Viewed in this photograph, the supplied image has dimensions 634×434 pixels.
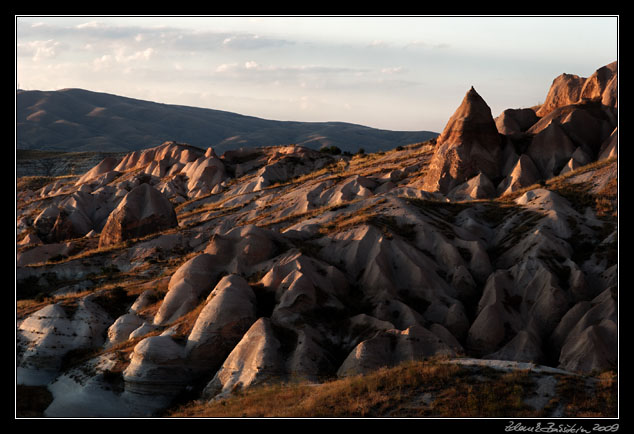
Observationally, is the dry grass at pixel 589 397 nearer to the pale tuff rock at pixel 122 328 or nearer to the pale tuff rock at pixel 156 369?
the pale tuff rock at pixel 156 369

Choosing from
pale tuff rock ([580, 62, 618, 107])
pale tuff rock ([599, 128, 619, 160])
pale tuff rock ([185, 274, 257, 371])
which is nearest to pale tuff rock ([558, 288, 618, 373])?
pale tuff rock ([185, 274, 257, 371])

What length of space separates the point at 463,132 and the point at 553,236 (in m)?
24.9

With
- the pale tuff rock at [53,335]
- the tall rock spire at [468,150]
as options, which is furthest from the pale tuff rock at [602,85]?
the pale tuff rock at [53,335]

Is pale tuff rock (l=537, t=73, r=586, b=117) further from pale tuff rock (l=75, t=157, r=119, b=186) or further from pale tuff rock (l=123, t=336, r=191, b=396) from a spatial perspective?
pale tuff rock (l=75, t=157, r=119, b=186)

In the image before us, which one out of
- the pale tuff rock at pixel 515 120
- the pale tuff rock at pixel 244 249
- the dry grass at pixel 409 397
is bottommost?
the dry grass at pixel 409 397

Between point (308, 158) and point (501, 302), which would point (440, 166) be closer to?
point (501, 302)

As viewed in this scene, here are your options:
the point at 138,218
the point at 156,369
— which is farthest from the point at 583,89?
the point at 156,369

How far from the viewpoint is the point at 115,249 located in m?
61.2

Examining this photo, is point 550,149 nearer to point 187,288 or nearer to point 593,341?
point 593,341

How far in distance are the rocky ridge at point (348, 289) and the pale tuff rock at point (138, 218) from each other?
0.18m

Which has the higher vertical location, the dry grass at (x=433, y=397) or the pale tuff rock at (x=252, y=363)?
the dry grass at (x=433, y=397)

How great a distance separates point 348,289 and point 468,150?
3069 centimetres

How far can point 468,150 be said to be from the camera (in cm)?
6750

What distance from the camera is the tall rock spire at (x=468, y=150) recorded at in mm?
66688
